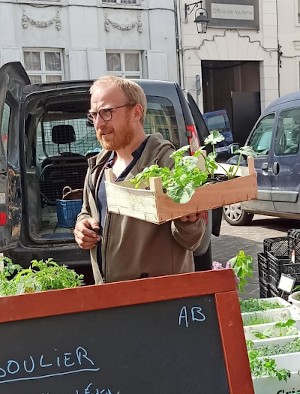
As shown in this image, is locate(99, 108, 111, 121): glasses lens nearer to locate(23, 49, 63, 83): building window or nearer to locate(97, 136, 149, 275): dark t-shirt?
locate(97, 136, 149, 275): dark t-shirt

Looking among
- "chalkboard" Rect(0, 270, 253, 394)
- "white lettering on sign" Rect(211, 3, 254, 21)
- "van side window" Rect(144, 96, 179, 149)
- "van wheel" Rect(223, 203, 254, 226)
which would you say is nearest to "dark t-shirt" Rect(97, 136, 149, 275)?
"chalkboard" Rect(0, 270, 253, 394)

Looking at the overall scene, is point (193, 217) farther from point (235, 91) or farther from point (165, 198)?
point (235, 91)

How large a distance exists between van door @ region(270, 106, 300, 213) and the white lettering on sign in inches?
349

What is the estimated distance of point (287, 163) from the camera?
7.16 metres

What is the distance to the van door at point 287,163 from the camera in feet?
22.9

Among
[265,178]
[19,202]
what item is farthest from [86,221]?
[265,178]

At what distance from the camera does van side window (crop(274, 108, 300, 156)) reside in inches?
279

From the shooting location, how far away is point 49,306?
1563 millimetres

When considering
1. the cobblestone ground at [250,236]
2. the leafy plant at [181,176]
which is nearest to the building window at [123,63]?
the cobblestone ground at [250,236]

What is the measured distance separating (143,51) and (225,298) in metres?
14.1

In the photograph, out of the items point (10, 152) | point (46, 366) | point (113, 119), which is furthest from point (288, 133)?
point (46, 366)

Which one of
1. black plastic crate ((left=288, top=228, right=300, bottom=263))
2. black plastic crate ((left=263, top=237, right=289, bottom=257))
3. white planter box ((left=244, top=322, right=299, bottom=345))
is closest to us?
white planter box ((left=244, top=322, right=299, bottom=345))

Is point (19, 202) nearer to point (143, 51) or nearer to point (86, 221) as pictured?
point (86, 221)

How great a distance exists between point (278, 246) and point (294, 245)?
34 centimetres
